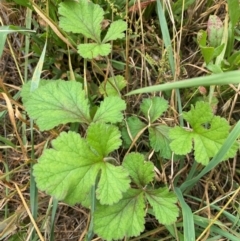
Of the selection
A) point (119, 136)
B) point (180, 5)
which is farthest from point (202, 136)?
point (180, 5)

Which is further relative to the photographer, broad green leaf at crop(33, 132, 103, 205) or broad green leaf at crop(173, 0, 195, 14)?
broad green leaf at crop(173, 0, 195, 14)

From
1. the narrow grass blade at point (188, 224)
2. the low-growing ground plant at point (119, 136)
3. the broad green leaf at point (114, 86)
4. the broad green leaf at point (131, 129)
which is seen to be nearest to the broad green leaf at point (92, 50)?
the low-growing ground plant at point (119, 136)

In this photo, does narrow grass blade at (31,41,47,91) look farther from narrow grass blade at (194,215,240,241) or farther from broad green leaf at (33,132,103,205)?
narrow grass blade at (194,215,240,241)

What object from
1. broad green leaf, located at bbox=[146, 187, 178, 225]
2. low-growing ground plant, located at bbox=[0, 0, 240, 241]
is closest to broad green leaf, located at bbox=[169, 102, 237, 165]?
low-growing ground plant, located at bbox=[0, 0, 240, 241]

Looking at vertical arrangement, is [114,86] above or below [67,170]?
above

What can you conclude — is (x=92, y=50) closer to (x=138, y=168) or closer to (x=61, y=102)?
(x=61, y=102)

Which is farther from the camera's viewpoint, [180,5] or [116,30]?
[180,5]
